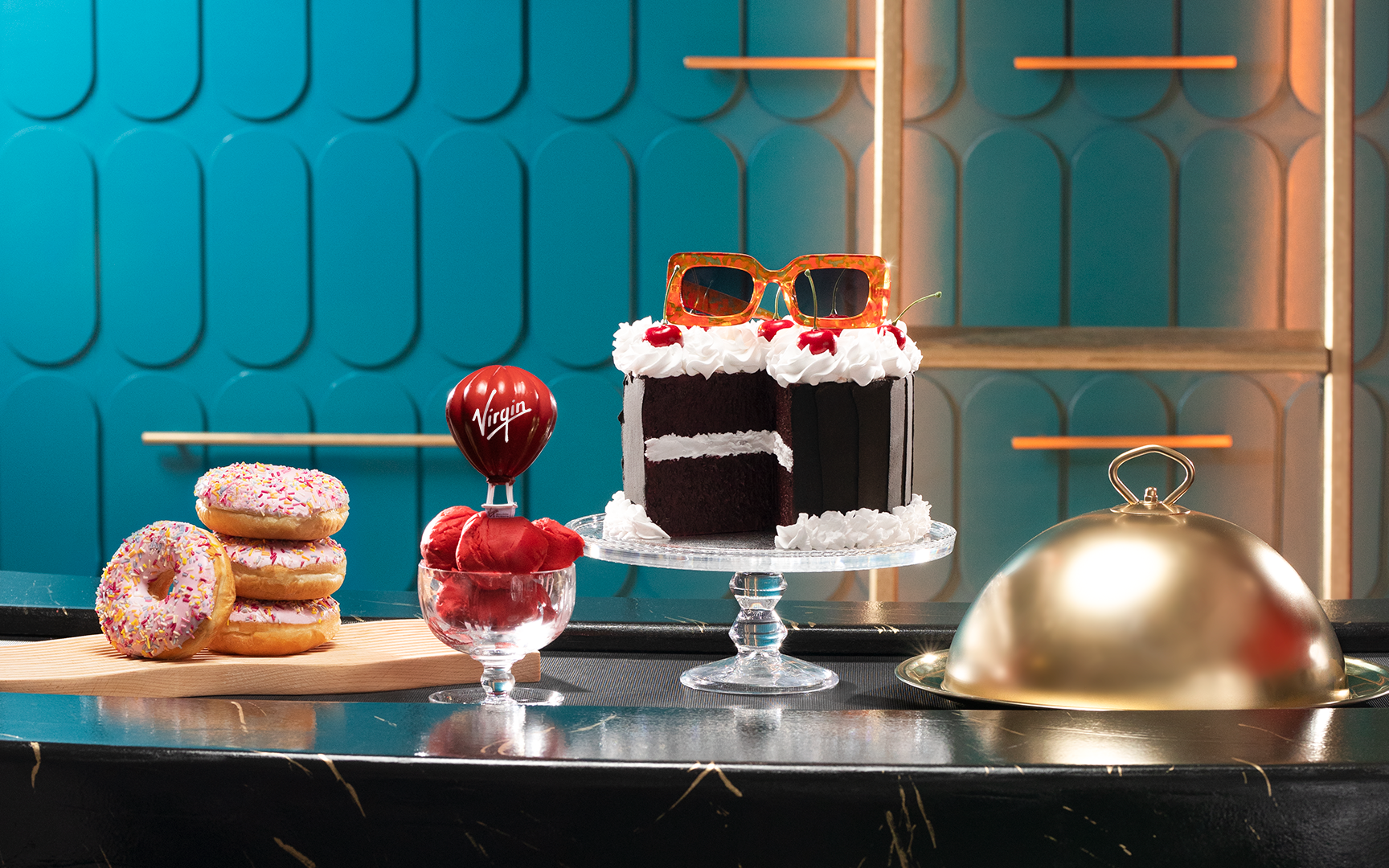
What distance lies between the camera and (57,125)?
2.94 metres

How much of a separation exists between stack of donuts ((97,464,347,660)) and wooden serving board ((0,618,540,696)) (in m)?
0.02

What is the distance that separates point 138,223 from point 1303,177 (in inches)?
105

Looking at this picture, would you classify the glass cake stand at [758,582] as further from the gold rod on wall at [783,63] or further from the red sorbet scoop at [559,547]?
the gold rod on wall at [783,63]

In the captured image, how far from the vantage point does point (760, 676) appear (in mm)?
1081

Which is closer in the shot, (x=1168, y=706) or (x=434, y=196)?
(x=1168, y=706)

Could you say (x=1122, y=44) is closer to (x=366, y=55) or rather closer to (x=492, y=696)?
(x=366, y=55)

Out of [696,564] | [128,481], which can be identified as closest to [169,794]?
[696,564]

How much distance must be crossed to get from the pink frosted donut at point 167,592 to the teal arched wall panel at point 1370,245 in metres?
2.55

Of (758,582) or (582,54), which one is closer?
(758,582)

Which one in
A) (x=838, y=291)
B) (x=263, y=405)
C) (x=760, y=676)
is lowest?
(x=760, y=676)

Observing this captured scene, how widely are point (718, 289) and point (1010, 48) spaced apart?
67.0 inches

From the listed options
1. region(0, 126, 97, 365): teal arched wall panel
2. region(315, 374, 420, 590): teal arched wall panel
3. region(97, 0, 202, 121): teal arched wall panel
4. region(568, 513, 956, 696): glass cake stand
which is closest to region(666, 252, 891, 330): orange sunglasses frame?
region(568, 513, 956, 696): glass cake stand

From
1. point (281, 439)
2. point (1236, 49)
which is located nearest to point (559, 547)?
point (281, 439)

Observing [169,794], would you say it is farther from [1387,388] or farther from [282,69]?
[1387,388]
